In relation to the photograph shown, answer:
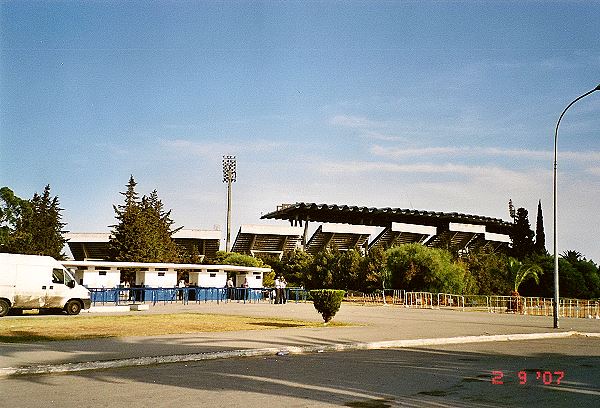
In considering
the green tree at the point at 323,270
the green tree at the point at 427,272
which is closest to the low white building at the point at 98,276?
the green tree at the point at 323,270

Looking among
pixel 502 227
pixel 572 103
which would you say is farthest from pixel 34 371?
pixel 502 227

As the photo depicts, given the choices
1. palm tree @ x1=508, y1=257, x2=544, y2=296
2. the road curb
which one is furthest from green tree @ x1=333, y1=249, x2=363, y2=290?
the road curb

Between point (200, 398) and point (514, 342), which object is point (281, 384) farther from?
point (514, 342)

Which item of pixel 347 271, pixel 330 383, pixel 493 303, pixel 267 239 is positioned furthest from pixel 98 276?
pixel 267 239

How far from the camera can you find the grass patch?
57.4ft

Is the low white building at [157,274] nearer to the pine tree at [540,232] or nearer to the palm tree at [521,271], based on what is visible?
the palm tree at [521,271]

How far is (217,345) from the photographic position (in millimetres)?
15695

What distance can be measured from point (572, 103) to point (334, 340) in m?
14.9

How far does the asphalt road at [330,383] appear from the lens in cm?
897

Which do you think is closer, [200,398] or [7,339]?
[200,398]

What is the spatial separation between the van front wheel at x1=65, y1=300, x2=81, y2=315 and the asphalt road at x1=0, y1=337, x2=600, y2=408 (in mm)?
15852

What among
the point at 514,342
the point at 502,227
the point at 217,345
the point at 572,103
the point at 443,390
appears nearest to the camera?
the point at 443,390

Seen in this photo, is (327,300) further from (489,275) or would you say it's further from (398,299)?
(489,275)
